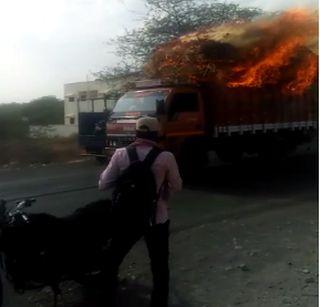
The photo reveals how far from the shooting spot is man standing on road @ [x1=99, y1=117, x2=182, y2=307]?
4395mm

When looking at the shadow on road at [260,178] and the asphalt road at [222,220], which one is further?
the shadow on road at [260,178]

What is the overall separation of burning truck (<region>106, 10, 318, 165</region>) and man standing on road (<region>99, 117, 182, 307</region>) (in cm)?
820

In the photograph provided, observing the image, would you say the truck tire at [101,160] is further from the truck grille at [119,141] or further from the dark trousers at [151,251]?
the dark trousers at [151,251]

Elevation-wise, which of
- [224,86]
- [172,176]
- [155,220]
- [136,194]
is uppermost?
[224,86]

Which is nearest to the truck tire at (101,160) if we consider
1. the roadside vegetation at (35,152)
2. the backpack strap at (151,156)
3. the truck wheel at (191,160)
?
A: the roadside vegetation at (35,152)

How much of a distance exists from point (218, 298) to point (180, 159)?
817cm

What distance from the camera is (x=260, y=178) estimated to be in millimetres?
13586

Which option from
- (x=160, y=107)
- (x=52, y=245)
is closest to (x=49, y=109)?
(x=160, y=107)

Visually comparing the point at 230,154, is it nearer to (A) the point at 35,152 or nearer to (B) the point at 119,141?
(B) the point at 119,141

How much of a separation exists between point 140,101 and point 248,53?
3.07 metres

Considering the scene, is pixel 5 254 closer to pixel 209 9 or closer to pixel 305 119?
pixel 305 119

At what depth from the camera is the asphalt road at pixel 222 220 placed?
17.1ft

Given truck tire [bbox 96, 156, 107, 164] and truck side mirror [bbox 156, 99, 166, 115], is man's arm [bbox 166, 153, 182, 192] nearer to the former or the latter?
truck side mirror [bbox 156, 99, 166, 115]

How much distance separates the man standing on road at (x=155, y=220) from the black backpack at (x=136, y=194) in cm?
4
